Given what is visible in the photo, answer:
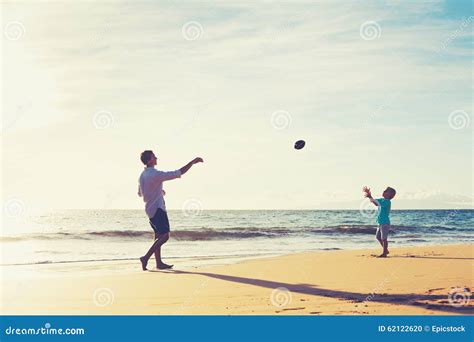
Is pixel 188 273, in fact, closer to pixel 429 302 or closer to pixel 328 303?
pixel 328 303

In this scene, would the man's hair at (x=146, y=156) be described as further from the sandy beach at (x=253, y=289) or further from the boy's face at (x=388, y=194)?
the boy's face at (x=388, y=194)

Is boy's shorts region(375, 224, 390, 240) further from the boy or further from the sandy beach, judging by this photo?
the sandy beach

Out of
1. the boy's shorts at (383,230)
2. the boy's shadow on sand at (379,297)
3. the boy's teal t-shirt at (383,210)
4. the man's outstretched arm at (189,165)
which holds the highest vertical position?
the boy's teal t-shirt at (383,210)

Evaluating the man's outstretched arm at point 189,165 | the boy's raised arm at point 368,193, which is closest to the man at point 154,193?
the man's outstretched arm at point 189,165

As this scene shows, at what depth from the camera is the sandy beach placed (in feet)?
20.5

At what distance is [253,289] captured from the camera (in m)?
7.58

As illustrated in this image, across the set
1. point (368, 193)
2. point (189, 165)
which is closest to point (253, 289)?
point (189, 165)

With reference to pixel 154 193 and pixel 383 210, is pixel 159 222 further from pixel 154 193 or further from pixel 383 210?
pixel 383 210

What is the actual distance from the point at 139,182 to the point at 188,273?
1.70 m

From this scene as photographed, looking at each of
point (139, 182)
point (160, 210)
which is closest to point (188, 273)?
point (160, 210)

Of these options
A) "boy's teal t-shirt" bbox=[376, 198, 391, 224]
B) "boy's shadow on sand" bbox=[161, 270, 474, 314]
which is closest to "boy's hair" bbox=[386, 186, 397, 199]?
"boy's teal t-shirt" bbox=[376, 198, 391, 224]

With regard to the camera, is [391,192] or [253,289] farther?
[391,192]

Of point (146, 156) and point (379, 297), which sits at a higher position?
point (146, 156)

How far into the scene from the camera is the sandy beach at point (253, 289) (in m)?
6.26
